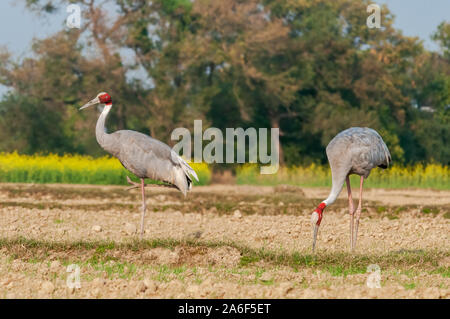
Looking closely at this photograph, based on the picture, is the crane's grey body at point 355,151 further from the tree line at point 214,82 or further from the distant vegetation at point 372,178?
the tree line at point 214,82

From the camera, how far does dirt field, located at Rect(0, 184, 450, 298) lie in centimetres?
597

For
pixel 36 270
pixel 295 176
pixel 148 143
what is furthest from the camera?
pixel 295 176

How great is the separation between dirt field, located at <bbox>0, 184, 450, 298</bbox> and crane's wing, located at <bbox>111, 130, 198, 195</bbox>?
2.60 ft

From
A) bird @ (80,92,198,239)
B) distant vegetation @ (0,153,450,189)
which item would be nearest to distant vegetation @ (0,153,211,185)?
distant vegetation @ (0,153,450,189)

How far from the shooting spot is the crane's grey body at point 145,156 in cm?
962

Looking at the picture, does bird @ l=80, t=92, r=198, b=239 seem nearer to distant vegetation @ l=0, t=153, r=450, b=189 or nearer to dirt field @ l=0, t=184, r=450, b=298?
dirt field @ l=0, t=184, r=450, b=298

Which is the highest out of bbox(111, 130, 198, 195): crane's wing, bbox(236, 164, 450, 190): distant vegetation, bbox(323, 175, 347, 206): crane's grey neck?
bbox(111, 130, 198, 195): crane's wing

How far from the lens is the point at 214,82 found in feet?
108

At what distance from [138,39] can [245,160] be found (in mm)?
6667

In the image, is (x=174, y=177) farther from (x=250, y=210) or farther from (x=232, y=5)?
(x=232, y=5)

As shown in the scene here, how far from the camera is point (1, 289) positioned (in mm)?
6020

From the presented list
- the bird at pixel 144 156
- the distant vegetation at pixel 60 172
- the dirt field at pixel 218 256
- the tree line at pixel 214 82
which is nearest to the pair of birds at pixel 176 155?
the bird at pixel 144 156

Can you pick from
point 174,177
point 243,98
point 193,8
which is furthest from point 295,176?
point 174,177

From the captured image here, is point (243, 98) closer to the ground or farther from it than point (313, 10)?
closer to the ground
